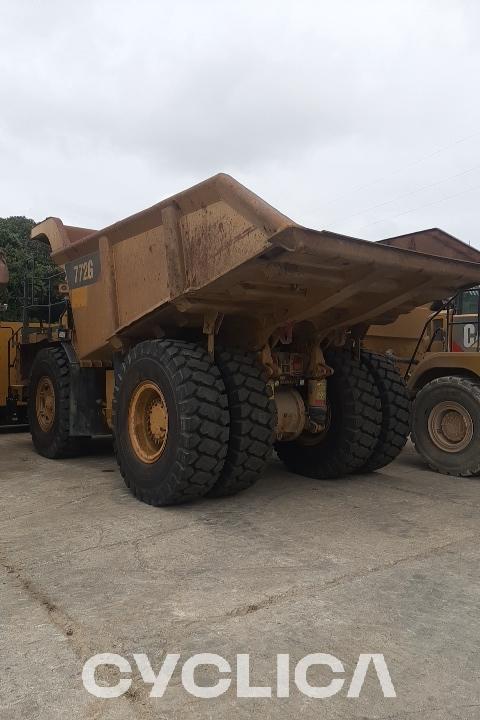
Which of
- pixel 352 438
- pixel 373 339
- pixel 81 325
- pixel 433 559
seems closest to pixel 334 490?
pixel 352 438

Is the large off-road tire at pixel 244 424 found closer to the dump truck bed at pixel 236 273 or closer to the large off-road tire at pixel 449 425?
the dump truck bed at pixel 236 273

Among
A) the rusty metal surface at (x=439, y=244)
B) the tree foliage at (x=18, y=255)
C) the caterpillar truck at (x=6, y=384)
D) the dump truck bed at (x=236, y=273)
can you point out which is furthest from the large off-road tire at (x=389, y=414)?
the tree foliage at (x=18, y=255)

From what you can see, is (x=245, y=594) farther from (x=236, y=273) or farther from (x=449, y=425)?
(x=449, y=425)

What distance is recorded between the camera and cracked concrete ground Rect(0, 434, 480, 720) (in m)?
2.27

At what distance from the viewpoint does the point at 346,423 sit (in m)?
5.75

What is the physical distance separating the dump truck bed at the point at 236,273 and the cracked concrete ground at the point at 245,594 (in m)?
1.53

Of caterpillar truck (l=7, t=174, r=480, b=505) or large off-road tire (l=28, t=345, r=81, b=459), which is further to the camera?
Answer: large off-road tire (l=28, t=345, r=81, b=459)

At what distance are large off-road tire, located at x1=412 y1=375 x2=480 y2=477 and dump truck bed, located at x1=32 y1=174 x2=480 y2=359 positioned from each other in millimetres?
1308

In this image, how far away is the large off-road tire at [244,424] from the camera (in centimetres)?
487

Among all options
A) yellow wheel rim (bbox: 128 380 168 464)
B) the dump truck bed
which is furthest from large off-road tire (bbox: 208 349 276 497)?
yellow wheel rim (bbox: 128 380 168 464)

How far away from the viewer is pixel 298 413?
5.61 metres

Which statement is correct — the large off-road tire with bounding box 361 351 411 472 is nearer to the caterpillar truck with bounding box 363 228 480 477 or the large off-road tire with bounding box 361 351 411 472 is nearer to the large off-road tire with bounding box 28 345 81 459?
the caterpillar truck with bounding box 363 228 480 477

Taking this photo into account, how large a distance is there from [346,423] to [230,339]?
4.37ft

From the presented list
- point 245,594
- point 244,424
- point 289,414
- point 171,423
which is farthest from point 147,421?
point 245,594
